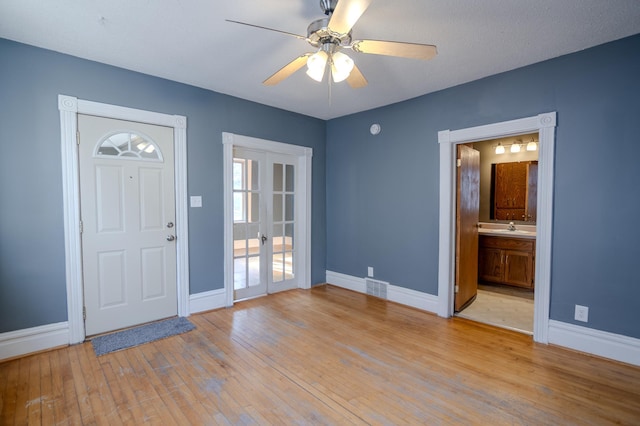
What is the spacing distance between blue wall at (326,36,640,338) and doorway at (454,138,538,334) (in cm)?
46

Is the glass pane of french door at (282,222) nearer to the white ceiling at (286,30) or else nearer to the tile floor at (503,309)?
the white ceiling at (286,30)

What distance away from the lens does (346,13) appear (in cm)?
159

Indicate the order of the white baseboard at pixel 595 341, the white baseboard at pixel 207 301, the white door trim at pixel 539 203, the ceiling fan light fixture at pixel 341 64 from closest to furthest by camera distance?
1. the ceiling fan light fixture at pixel 341 64
2. the white baseboard at pixel 595 341
3. the white door trim at pixel 539 203
4. the white baseboard at pixel 207 301

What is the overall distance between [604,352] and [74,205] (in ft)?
15.9

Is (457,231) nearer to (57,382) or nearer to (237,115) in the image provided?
(237,115)

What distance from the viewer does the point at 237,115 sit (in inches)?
152

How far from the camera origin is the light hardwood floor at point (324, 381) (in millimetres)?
1922

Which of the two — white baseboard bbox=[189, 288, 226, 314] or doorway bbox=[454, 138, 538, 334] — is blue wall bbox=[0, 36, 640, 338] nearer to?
white baseboard bbox=[189, 288, 226, 314]

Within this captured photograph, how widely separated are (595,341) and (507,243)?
7.27 feet

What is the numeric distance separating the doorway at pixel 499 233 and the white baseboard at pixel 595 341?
0.56 meters

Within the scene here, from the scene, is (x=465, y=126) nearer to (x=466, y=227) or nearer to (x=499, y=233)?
(x=466, y=227)

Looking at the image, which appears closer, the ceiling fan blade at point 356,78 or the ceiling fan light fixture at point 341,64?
the ceiling fan light fixture at point 341,64

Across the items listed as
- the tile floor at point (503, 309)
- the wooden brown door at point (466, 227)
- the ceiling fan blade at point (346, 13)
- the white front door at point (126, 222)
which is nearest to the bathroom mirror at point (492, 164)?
the tile floor at point (503, 309)

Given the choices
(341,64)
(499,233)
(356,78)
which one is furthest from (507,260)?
(341,64)
